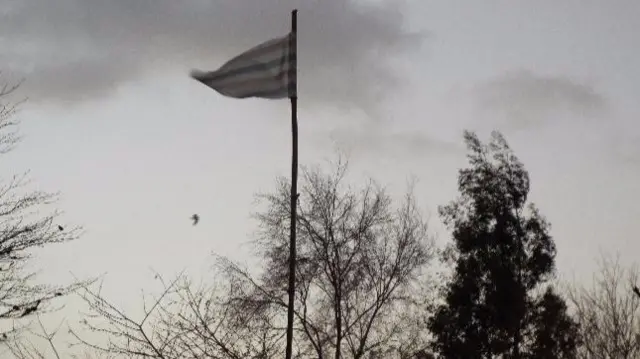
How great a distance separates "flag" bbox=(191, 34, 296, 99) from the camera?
11.7 metres

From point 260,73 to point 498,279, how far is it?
91.2 ft

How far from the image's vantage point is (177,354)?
44.9 feet

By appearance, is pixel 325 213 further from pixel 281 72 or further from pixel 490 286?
pixel 281 72

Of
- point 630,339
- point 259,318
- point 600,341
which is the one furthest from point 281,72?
point 600,341

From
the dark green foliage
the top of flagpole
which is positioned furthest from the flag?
the dark green foliage

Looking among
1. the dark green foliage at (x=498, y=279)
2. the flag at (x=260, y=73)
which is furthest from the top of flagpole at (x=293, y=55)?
the dark green foliage at (x=498, y=279)

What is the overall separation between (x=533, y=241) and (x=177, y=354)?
89.5 ft

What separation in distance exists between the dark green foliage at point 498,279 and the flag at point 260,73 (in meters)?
24.2

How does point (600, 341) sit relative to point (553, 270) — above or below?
below

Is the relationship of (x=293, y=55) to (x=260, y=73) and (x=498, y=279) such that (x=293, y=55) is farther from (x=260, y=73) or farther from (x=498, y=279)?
(x=498, y=279)

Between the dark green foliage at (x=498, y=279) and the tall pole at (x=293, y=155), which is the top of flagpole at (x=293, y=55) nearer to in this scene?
the tall pole at (x=293, y=155)

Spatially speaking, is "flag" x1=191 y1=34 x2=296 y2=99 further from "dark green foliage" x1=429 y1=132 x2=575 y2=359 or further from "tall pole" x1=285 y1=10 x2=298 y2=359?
"dark green foliage" x1=429 y1=132 x2=575 y2=359

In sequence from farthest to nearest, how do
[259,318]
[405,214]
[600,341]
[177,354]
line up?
[600,341], [405,214], [259,318], [177,354]

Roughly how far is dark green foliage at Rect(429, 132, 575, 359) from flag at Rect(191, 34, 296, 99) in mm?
24218
